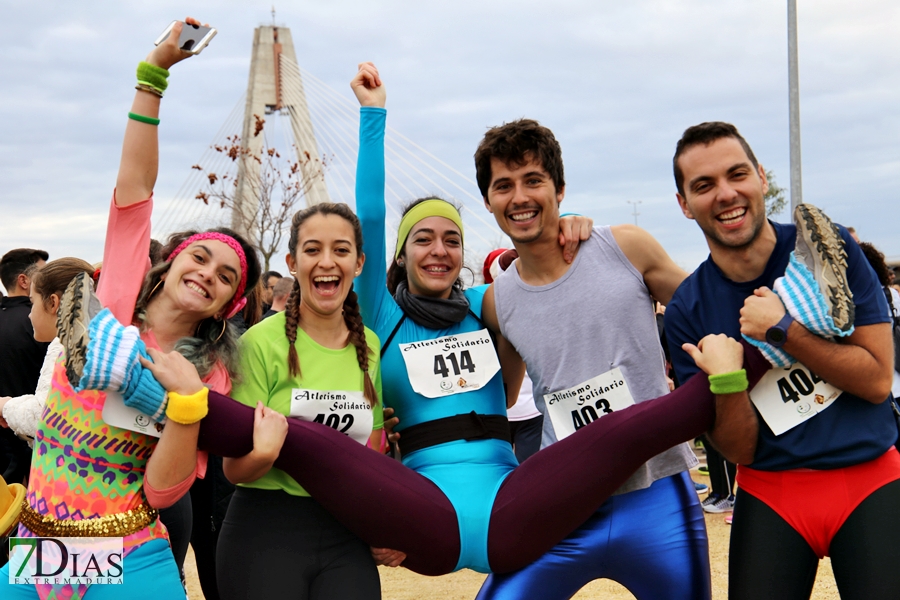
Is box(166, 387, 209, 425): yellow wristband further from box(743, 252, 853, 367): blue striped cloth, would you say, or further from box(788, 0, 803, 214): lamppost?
box(788, 0, 803, 214): lamppost

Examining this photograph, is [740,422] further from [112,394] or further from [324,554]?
[112,394]

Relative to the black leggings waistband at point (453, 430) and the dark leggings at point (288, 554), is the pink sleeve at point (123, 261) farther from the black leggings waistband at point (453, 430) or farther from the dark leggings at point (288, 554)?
the black leggings waistband at point (453, 430)

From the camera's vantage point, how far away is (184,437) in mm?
2057

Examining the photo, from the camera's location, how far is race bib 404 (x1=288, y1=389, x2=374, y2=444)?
238 centimetres

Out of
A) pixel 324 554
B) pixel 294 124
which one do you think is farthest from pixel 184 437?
pixel 294 124

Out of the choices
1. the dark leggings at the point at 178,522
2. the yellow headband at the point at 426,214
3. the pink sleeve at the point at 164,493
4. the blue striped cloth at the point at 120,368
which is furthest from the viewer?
the dark leggings at the point at 178,522

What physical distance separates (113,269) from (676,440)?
178cm

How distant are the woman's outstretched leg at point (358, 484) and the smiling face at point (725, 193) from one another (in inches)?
48.0

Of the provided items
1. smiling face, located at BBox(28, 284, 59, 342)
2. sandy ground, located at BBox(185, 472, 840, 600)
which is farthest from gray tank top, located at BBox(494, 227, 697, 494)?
Result: sandy ground, located at BBox(185, 472, 840, 600)

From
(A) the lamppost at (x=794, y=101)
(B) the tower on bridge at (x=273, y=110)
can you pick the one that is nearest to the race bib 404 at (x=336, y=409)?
(A) the lamppost at (x=794, y=101)

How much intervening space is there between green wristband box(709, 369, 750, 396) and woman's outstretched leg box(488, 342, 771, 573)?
78mm

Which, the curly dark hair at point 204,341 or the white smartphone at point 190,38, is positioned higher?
the white smartphone at point 190,38

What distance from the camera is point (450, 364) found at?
266cm

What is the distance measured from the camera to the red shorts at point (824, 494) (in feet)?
7.23
